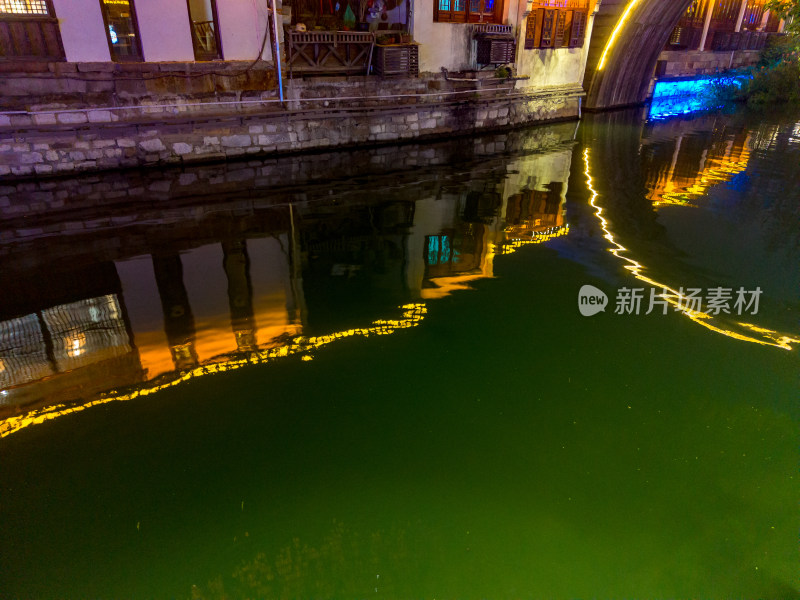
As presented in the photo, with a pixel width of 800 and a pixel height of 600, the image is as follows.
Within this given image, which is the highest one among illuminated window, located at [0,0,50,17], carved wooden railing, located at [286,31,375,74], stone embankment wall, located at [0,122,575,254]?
illuminated window, located at [0,0,50,17]

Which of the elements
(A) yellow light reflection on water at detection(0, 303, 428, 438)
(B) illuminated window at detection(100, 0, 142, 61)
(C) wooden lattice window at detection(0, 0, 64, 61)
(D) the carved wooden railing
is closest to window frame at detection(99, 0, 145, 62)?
(B) illuminated window at detection(100, 0, 142, 61)

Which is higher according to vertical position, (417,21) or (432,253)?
(417,21)

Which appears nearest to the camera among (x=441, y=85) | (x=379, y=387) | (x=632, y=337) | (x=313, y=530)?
(x=313, y=530)

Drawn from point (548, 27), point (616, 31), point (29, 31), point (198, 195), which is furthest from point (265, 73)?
point (616, 31)

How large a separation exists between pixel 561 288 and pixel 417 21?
11.4 meters

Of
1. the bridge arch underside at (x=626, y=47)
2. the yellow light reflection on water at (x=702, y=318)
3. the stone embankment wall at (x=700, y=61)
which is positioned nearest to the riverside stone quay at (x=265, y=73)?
the bridge arch underside at (x=626, y=47)

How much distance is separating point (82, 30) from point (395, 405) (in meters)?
11.6

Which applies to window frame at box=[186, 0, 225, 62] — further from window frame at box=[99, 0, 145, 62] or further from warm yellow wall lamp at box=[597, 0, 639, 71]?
warm yellow wall lamp at box=[597, 0, 639, 71]

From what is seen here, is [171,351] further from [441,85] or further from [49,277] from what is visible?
[441,85]

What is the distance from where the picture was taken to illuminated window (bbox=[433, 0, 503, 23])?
1544 centimetres

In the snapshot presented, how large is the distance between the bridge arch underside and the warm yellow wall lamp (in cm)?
5

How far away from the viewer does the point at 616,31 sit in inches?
795

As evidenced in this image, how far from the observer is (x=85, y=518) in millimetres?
3793

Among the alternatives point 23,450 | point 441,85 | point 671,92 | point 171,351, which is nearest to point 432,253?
point 171,351
